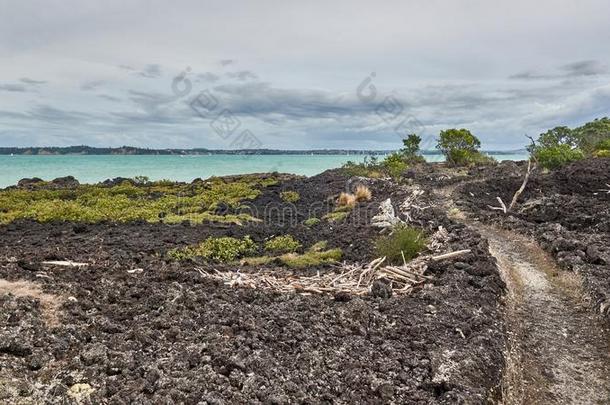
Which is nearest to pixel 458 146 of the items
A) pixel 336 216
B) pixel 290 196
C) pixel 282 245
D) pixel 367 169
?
pixel 367 169

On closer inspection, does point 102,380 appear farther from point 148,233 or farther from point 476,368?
point 148,233

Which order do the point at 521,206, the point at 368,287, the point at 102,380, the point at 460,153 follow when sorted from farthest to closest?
the point at 460,153 < the point at 521,206 < the point at 368,287 < the point at 102,380

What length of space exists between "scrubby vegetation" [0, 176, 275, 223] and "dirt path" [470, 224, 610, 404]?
14.3 meters

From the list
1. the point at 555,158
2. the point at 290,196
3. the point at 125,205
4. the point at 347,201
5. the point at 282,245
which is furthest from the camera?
the point at 555,158

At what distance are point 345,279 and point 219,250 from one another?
19.4 ft

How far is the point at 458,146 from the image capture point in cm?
5556

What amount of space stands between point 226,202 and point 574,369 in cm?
2445

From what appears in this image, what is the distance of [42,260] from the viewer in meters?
12.1

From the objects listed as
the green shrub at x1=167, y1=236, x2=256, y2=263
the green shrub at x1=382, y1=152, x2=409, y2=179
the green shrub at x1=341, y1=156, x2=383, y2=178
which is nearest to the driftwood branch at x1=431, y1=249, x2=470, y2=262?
the green shrub at x1=167, y1=236, x2=256, y2=263

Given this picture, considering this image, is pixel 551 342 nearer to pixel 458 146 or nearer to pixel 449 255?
pixel 449 255

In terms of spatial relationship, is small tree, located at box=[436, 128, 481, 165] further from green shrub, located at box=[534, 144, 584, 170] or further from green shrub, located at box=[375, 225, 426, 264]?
green shrub, located at box=[375, 225, 426, 264]

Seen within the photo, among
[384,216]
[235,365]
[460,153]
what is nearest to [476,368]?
[235,365]

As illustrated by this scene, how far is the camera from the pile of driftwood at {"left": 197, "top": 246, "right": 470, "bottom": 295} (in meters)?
11.3

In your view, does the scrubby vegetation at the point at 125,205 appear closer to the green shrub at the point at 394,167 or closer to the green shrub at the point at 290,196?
the green shrub at the point at 290,196
